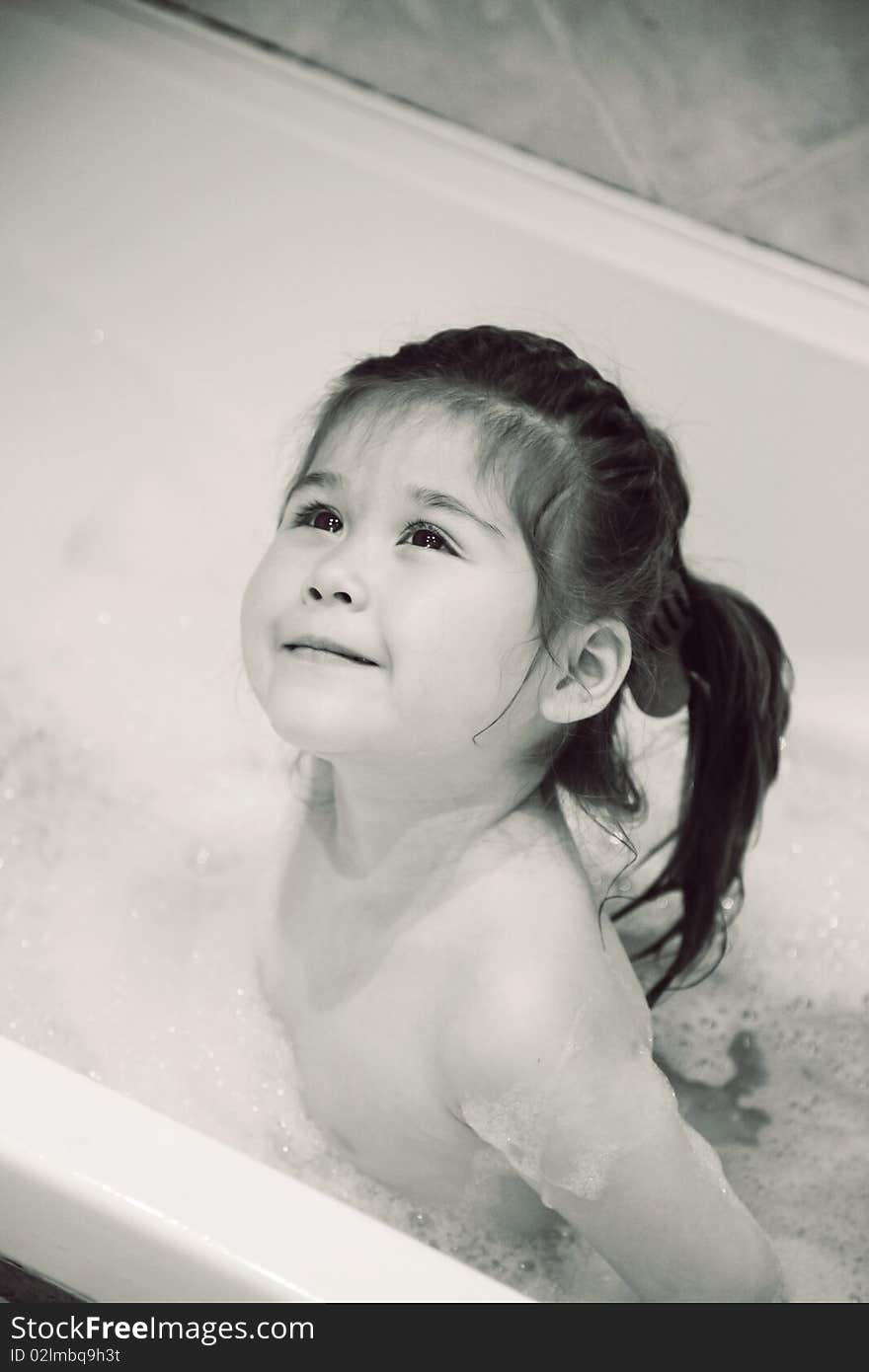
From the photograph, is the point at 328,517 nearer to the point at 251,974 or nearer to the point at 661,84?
the point at 251,974

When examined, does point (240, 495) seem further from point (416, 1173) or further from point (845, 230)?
point (416, 1173)

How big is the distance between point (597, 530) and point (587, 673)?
84 millimetres

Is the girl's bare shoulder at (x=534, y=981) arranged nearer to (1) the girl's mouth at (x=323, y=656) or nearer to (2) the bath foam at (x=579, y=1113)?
(2) the bath foam at (x=579, y=1113)

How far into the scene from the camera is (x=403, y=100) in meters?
1.24

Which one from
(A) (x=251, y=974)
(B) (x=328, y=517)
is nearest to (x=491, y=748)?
(B) (x=328, y=517)

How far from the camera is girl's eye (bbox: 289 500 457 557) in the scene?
29.3 inches

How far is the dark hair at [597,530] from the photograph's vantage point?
0.77 metres

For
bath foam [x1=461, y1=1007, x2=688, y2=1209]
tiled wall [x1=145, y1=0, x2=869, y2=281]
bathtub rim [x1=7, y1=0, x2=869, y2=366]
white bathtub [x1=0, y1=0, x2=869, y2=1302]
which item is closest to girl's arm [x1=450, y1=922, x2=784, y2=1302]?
bath foam [x1=461, y1=1007, x2=688, y2=1209]

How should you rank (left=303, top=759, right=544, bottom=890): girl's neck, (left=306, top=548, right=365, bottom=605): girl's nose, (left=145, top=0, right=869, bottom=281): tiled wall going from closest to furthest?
(left=306, top=548, right=365, bottom=605): girl's nose, (left=303, top=759, right=544, bottom=890): girl's neck, (left=145, top=0, right=869, bottom=281): tiled wall

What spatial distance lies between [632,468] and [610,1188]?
0.40m

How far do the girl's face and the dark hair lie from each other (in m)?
0.02

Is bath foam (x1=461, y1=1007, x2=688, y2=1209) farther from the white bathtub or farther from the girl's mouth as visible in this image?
the white bathtub

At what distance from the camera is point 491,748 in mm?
828

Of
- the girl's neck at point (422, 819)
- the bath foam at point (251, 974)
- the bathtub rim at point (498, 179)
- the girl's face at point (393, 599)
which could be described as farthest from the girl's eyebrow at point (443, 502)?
the bathtub rim at point (498, 179)
